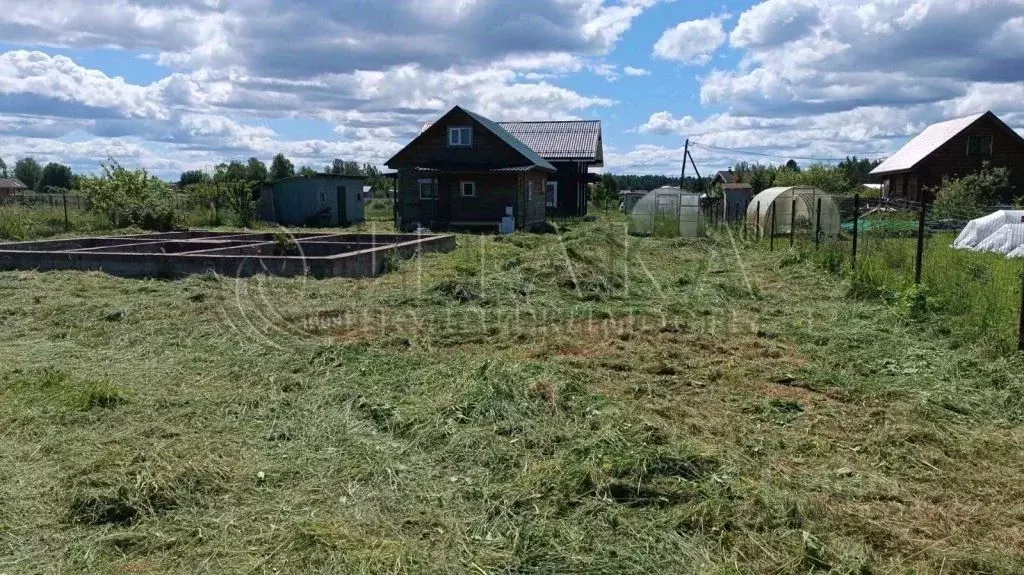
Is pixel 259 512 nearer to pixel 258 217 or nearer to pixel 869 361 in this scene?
pixel 869 361

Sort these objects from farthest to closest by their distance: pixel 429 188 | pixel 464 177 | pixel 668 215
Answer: pixel 429 188
pixel 464 177
pixel 668 215

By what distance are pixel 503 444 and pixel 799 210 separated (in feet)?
66.6

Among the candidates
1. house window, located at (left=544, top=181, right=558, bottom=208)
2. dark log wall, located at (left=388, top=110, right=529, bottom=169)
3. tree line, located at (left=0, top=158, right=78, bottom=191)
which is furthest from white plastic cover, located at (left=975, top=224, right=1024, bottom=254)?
tree line, located at (left=0, top=158, right=78, bottom=191)

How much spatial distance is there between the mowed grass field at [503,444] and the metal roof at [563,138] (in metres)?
26.8

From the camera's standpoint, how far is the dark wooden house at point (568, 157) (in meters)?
34.4

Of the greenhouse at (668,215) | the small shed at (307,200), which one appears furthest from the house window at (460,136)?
the greenhouse at (668,215)

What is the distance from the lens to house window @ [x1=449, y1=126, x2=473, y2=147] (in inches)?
1092

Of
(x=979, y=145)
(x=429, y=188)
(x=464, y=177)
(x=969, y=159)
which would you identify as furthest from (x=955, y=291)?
(x=979, y=145)

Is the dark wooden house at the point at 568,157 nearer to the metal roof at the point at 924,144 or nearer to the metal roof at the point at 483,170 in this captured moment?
the metal roof at the point at 483,170

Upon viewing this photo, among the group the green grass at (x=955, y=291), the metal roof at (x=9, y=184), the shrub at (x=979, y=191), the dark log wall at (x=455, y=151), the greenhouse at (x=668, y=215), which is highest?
the metal roof at (x=9, y=184)

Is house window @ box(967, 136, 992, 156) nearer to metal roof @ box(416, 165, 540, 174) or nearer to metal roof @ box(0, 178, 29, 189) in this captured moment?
metal roof @ box(416, 165, 540, 174)

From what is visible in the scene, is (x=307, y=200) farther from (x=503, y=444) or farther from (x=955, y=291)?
(x=503, y=444)

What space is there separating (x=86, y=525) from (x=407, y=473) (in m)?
1.60

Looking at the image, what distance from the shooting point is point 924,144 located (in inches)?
1384
